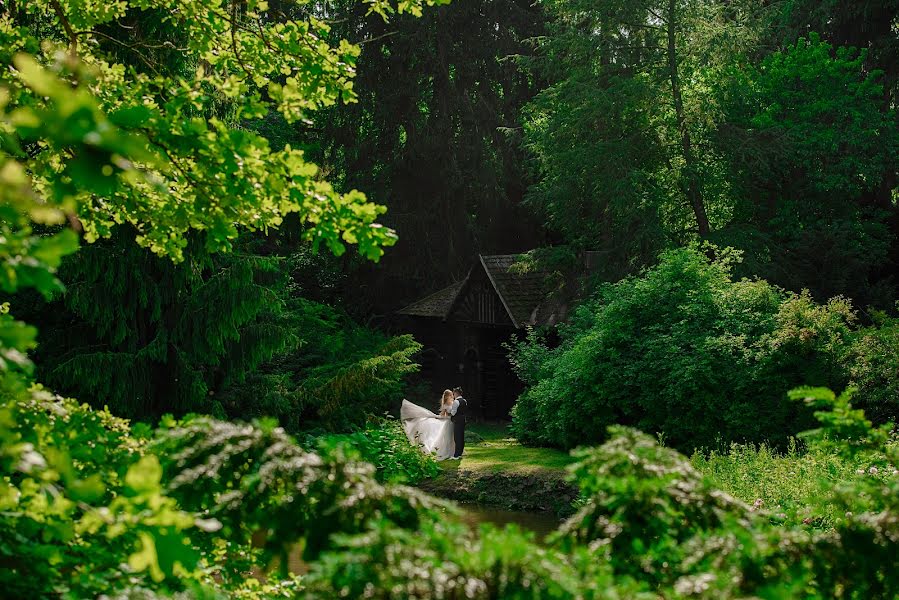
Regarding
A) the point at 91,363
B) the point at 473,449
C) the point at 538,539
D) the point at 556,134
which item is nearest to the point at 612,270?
the point at 556,134

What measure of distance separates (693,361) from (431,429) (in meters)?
6.05

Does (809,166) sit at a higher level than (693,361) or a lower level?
higher

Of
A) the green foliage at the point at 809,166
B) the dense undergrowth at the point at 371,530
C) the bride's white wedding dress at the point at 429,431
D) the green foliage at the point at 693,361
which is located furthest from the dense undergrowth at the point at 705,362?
the dense undergrowth at the point at 371,530

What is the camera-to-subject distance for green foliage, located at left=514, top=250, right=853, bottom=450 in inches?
→ 549

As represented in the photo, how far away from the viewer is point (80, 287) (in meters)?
13.1

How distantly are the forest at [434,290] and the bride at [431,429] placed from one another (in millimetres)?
544

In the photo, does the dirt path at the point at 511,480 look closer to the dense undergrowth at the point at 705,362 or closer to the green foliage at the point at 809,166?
the dense undergrowth at the point at 705,362

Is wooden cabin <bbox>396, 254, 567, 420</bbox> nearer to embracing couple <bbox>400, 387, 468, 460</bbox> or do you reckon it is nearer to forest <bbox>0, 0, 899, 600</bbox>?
forest <bbox>0, 0, 899, 600</bbox>

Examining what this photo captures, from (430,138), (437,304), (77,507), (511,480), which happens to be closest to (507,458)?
(511,480)

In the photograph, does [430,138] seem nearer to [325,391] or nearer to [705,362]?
[325,391]

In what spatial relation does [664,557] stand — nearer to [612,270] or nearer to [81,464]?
[81,464]

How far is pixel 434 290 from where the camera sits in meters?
27.7

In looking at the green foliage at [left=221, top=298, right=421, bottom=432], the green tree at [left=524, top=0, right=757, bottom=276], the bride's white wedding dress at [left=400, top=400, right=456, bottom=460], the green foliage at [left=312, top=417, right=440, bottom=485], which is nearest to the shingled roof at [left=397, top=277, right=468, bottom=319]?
the green tree at [left=524, top=0, right=757, bottom=276]

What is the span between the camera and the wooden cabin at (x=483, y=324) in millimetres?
22188
